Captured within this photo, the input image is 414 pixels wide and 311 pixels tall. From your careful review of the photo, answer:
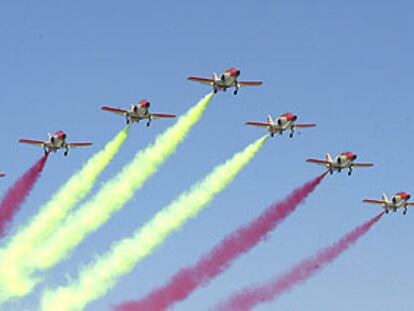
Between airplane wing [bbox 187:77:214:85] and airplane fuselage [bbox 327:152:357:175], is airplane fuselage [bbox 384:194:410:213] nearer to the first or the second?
airplane fuselage [bbox 327:152:357:175]

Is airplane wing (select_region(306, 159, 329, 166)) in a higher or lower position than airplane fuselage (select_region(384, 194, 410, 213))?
higher

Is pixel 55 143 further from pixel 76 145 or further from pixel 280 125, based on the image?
pixel 280 125

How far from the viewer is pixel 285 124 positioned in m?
191

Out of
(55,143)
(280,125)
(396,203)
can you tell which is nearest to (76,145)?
(55,143)

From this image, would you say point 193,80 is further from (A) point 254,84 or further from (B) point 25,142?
(B) point 25,142

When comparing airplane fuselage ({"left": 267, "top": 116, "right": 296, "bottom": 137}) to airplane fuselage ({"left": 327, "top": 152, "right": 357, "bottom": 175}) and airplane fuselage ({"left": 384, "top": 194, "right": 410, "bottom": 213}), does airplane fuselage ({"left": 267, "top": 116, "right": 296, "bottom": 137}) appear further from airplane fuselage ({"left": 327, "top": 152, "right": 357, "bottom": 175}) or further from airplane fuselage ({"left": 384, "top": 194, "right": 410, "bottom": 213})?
airplane fuselage ({"left": 384, "top": 194, "right": 410, "bottom": 213})

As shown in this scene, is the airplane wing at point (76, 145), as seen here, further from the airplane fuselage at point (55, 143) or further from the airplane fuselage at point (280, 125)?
the airplane fuselage at point (280, 125)

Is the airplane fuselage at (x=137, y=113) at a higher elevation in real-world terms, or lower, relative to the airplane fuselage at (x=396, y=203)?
higher

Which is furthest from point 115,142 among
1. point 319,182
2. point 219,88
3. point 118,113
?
point 319,182

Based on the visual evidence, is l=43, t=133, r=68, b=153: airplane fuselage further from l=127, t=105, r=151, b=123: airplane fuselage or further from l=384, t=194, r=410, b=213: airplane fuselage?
l=384, t=194, r=410, b=213: airplane fuselage

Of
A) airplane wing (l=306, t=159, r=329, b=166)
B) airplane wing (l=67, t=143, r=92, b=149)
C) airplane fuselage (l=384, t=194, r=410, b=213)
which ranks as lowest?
airplane fuselage (l=384, t=194, r=410, b=213)

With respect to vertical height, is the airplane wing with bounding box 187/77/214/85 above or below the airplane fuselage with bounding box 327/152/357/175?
above

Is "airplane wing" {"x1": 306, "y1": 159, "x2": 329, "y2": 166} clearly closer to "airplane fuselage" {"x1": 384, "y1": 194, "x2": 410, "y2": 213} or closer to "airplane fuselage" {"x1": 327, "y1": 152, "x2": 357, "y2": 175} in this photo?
"airplane fuselage" {"x1": 327, "y1": 152, "x2": 357, "y2": 175}

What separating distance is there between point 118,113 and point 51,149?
11.1 metres
